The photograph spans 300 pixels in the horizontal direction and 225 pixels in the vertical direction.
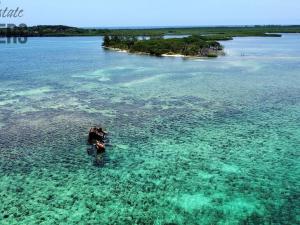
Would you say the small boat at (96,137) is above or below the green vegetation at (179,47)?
below

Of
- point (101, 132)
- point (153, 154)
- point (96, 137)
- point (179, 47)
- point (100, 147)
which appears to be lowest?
point (153, 154)

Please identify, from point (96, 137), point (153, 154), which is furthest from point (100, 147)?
point (153, 154)

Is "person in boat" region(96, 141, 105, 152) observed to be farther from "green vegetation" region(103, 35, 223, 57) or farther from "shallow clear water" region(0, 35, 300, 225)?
"green vegetation" region(103, 35, 223, 57)

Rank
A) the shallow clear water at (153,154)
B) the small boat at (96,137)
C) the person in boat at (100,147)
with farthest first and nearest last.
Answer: the small boat at (96,137) < the person in boat at (100,147) < the shallow clear water at (153,154)

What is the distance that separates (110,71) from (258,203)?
57627 mm

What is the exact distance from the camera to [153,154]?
29.5 metres

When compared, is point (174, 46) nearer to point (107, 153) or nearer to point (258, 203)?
point (107, 153)

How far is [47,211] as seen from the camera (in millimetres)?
21094

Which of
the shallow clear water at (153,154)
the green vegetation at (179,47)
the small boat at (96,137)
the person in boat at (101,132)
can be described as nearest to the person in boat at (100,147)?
the small boat at (96,137)

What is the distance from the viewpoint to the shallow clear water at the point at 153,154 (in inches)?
834

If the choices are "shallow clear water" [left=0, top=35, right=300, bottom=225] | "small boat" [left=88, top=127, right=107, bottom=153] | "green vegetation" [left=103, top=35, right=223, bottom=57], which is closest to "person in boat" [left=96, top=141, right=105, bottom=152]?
"small boat" [left=88, top=127, right=107, bottom=153]

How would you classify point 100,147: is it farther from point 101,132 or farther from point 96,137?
point 101,132

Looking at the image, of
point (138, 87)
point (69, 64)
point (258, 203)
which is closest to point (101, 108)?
point (138, 87)

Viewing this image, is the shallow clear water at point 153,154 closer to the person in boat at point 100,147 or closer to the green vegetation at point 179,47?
the person in boat at point 100,147
